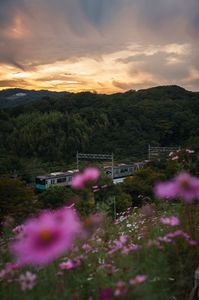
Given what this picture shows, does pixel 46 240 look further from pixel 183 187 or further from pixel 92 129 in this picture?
pixel 92 129

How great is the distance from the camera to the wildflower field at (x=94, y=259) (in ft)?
2.91

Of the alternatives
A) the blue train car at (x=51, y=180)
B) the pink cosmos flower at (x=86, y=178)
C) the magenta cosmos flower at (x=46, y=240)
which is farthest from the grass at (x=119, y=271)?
the blue train car at (x=51, y=180)

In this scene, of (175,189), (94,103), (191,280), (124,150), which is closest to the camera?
(175,189)

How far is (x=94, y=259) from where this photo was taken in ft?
6.14

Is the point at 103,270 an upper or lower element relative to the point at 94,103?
lower

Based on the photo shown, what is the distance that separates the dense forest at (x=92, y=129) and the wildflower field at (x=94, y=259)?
35.9 m

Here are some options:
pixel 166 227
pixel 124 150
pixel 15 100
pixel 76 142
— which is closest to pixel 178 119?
pixel 124 150

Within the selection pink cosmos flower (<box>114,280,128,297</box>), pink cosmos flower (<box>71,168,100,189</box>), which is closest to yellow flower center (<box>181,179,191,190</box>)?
pink cosmos flower (<box>71,168,100,189</box>)

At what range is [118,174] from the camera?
27.8 m

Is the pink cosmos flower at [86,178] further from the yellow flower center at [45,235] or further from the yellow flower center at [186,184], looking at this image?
the yellow flower center at [45,235]

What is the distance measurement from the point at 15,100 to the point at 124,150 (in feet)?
288

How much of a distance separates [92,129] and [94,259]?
1920 inches

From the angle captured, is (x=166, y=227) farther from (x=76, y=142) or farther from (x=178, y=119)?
(x=178, y=119)

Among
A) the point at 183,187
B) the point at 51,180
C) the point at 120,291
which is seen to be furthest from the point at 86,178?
the point at 51,180
